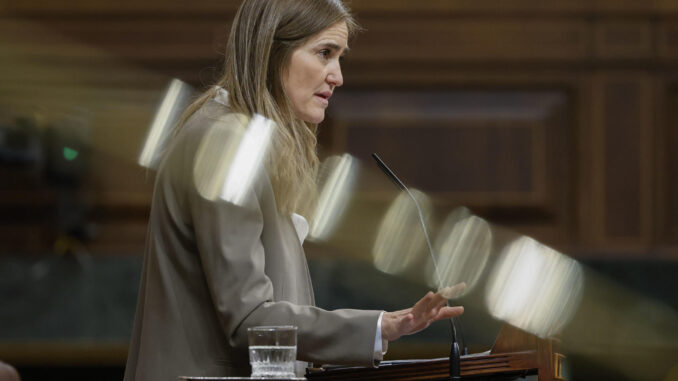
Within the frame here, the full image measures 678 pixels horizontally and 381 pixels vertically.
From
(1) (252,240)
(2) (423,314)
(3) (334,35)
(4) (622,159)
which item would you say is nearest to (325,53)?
(3) (334,35)

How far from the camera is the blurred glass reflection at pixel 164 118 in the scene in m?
3.49

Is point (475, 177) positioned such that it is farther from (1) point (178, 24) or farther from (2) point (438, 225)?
(1) point (178, 24)

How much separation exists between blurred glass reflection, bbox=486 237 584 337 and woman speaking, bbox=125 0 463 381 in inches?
60.8

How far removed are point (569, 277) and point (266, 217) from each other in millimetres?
2037

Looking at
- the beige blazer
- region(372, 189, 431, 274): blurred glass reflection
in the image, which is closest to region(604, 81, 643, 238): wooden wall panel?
region(372, 189, 431, 274): blurred glass reflection

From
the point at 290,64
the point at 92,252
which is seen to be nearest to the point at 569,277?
the point at 92,252

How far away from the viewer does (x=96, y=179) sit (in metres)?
3.58

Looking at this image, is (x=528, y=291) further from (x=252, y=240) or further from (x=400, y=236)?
(x=252, y=240)

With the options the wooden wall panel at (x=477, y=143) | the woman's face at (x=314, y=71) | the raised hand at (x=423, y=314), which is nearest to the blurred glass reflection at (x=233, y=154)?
the woman's face at (x=314, y=71)

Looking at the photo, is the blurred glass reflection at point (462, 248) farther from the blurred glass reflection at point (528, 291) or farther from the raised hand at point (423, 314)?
the raised hand at point (423, 314)

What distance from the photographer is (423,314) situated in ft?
4.58

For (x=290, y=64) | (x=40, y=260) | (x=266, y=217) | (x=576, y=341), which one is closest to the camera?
(x=266, y=217)

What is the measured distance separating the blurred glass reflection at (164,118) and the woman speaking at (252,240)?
1721 mm

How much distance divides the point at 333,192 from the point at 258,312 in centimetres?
210
